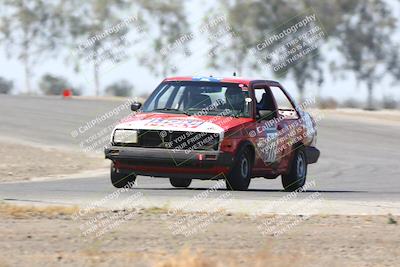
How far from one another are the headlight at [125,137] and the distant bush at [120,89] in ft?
178

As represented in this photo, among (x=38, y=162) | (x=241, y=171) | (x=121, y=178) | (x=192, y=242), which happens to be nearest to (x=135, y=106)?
(x=121, y=178)

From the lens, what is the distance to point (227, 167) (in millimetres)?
15469

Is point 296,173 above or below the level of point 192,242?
below

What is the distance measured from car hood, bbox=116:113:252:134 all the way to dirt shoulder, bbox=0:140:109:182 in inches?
191

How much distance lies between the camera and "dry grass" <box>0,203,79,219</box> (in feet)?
39.6

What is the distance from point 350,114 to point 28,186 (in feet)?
96.9

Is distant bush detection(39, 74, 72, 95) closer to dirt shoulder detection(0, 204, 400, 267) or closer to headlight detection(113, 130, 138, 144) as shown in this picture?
headlight detection(113, 130, 138, 144)

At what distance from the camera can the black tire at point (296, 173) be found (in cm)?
1745

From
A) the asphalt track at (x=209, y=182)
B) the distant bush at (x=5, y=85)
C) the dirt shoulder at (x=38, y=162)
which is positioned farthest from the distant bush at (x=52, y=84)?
the dirt shoulder at (x=38, y=162)

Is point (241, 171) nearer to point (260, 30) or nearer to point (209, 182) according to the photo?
point (209, 182)

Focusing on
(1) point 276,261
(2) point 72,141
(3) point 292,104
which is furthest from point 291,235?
(2) point 72,141

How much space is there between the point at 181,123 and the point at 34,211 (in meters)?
3.63

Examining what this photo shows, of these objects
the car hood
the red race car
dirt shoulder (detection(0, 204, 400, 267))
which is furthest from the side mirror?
dirt shoulder (detection(0, 204, 400, 267))

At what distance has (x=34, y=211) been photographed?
40.7 feet
